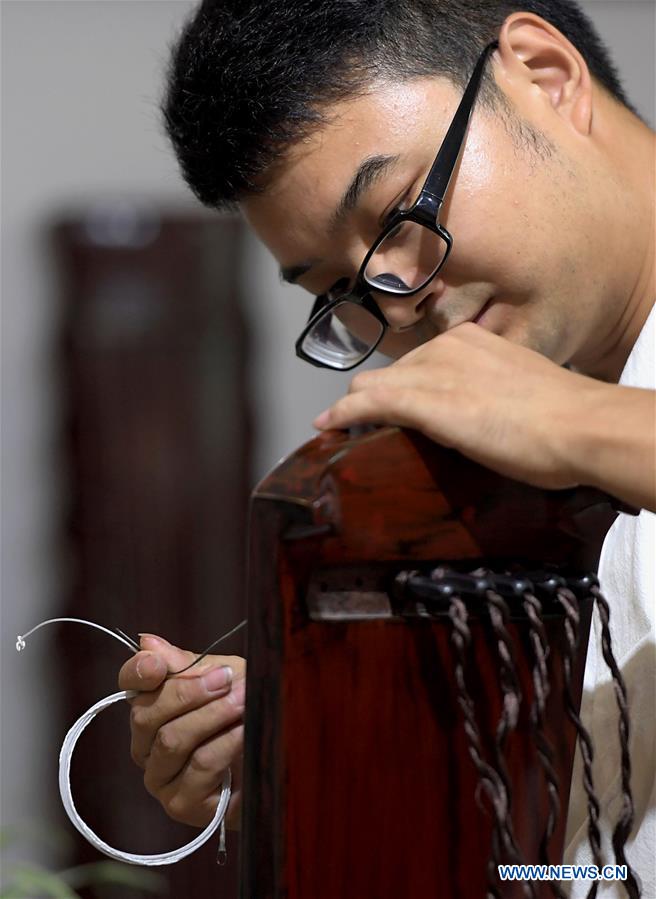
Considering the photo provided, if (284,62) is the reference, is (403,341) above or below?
below

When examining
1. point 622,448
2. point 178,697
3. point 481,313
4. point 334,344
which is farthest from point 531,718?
point 334,344

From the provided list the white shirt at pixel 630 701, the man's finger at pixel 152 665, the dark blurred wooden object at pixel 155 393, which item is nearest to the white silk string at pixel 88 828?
the man's finger at pixel 152 665

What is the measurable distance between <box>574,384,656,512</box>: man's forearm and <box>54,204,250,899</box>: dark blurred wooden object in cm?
121

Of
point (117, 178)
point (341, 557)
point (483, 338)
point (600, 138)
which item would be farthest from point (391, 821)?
point (117, 178)

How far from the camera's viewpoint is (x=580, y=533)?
0.55 m

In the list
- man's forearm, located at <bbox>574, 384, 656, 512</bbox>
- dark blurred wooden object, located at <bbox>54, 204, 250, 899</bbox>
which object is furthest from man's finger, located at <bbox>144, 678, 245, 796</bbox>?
dark blurred wooden object, located at <bbox>54, 204, 250, 899</bbox>

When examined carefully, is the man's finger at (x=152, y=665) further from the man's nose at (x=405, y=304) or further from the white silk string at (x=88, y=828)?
the man's nose at (x=405, y=304)

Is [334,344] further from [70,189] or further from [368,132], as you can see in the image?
[70,189]

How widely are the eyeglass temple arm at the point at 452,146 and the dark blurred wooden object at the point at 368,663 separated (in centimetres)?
32

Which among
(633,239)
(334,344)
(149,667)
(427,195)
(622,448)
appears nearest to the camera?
(622,448)

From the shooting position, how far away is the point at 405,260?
0.81m

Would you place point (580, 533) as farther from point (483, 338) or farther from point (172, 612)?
point (172, 612)

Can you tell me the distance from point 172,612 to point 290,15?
0.66 m

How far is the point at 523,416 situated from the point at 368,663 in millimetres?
149
